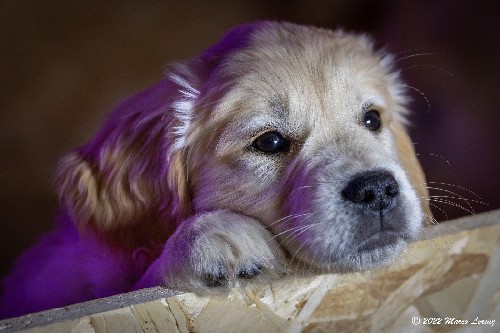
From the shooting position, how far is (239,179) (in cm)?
184

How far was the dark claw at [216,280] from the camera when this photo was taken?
148 centimetres

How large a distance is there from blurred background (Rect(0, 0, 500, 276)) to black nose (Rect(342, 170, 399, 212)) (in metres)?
1.26

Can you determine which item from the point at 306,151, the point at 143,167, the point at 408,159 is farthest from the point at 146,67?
the point at 306,151

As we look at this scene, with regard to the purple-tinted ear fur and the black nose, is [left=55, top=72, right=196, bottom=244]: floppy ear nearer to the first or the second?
the purple-tinted ear fur

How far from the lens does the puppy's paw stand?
148cm

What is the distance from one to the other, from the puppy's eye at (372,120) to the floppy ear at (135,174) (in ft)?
1.80

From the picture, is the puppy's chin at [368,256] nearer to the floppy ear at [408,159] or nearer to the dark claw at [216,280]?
the dark claw at [216,280]

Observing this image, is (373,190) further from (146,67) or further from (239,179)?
(146,67)

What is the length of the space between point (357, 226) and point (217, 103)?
1.89 feet

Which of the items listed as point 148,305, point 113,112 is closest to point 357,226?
point 148,305

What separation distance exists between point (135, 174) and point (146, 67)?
1393mm

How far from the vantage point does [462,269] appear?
166 centimetres

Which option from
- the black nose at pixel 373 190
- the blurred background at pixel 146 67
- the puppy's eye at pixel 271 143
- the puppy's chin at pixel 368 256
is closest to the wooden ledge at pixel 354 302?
the puppy's chin at pixel 368 256

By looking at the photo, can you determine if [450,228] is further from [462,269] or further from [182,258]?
[182,258]
